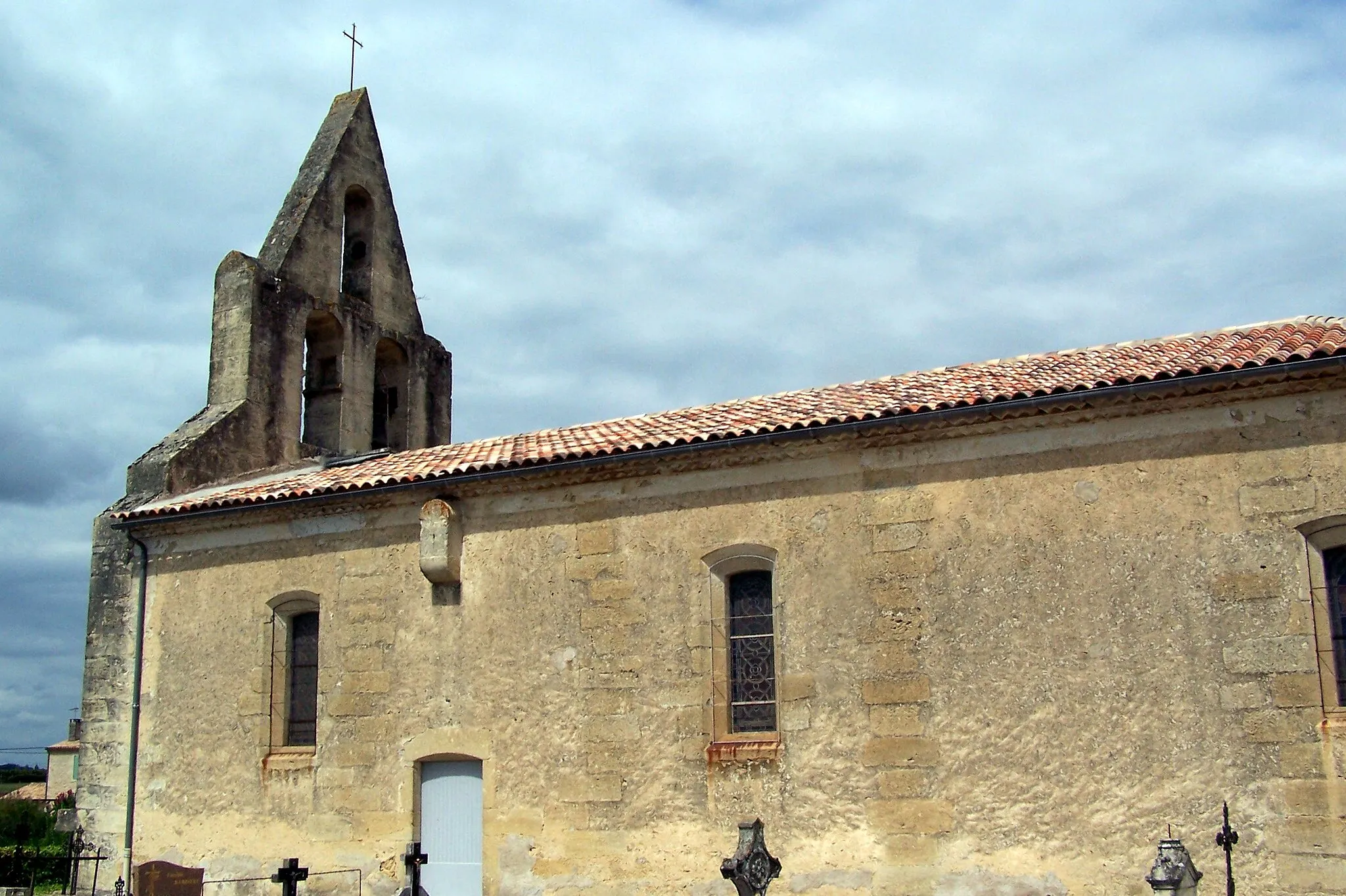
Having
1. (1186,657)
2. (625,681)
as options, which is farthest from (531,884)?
(1186,657)

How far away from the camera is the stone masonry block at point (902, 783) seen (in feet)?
37.1

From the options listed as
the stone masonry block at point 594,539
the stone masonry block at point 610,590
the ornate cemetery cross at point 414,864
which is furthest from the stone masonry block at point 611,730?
the ornate cemetery cross at point 414,864

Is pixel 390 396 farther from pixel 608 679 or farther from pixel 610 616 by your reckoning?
pixel 608 679

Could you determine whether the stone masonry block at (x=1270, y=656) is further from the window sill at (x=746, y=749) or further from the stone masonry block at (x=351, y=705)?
the stone masonry block at (x=351, y=705)

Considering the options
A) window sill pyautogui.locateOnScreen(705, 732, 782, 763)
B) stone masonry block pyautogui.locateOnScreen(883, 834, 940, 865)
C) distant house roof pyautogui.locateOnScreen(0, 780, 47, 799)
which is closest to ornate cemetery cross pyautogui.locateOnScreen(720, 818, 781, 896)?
stone masonry block pyautogui.locateOnScreen(883, 834, 940, 865)

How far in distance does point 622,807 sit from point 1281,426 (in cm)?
672

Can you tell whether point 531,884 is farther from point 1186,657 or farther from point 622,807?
point 1186,657

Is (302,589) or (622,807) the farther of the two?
(302,589)

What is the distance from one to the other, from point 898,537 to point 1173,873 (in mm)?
3928

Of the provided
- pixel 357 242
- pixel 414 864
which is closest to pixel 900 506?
pixel 414 864

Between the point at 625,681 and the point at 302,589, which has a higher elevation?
the point at 302,589

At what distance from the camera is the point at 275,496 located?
48.6ft

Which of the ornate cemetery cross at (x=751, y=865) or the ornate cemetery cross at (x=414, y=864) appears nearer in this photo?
the ornate cemetery cross at (x=751, y=865)

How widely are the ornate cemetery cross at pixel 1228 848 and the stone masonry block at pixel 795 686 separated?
3559mm
